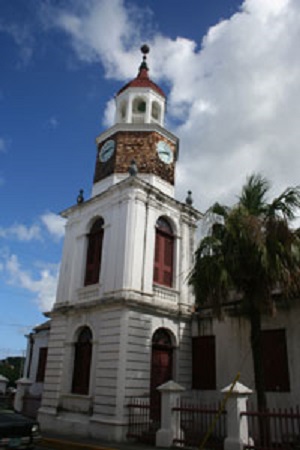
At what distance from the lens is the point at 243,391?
34.4ft

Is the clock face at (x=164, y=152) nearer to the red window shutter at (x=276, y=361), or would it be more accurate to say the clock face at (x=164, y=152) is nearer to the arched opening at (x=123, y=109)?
the arched opening at (x=123, y=109)

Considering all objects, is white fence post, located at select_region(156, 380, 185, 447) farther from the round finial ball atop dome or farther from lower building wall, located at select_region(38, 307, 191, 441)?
the round finial ball atop dome

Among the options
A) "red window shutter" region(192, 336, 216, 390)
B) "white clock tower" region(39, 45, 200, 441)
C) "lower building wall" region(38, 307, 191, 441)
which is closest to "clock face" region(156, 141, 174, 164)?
"white clock tower" region(39, 45, 200, 441)

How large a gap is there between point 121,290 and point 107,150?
8.41m

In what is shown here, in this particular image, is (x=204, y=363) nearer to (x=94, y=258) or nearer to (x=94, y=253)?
(x=94, y=258)

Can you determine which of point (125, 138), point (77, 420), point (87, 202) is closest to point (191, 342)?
point (77, 420)

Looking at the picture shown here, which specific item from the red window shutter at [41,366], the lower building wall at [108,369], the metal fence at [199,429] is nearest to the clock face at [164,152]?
the lower building wall at [108,369]

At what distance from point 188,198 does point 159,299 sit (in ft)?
19.6

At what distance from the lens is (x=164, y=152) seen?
794 inches

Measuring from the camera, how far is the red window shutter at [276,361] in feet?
43.0

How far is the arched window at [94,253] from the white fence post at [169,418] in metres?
6.39

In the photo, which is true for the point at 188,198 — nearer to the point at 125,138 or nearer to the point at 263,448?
the point at 125,138

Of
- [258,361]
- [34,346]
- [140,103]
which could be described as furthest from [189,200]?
[34,346]

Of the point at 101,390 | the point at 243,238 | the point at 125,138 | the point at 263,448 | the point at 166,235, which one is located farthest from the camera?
the point at 125,138
